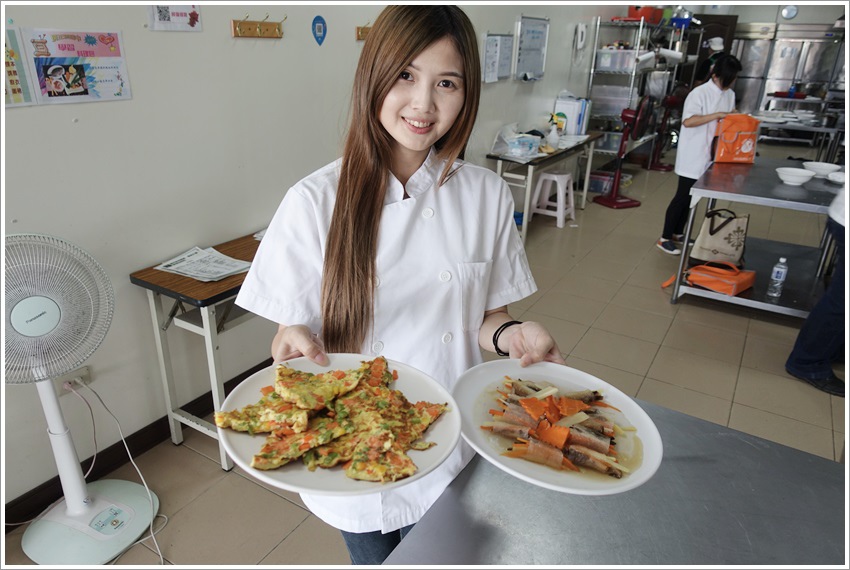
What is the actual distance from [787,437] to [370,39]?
2617 millimetres

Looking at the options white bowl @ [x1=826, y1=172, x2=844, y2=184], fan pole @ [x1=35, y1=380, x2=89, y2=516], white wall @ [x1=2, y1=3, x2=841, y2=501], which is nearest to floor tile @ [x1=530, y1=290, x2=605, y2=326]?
white bowl @ [x1=826, y1=172, x2=844, y2=184]

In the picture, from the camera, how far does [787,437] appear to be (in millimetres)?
2525

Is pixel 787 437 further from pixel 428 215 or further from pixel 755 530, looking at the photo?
pixel 428 215

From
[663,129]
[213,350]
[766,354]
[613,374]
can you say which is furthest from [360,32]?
[663,129]

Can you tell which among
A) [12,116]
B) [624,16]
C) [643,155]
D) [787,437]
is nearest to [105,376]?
[12,116]

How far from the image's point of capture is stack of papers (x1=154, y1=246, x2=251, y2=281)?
2172mm

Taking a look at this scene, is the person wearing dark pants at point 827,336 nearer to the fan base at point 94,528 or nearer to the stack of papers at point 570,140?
the stack of papers at point 570,140

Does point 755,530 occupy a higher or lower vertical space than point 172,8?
lower

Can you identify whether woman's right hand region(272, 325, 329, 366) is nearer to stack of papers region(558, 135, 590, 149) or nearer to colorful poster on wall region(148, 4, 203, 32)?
colorful poster on wall region(148, 4, 203, 32)

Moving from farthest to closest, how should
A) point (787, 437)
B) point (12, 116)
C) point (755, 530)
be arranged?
point (787, 437) < point (12, 116) < point (755, 530)

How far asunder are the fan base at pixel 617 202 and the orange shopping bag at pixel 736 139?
5.70 feet

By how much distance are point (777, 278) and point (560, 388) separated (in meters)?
3.18

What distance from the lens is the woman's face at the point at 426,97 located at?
40.1 inches

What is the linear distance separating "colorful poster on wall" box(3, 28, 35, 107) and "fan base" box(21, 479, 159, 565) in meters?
1.40
